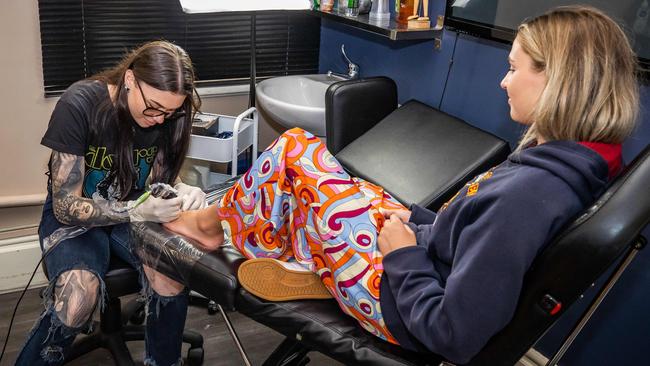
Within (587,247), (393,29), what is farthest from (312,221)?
(393,29)

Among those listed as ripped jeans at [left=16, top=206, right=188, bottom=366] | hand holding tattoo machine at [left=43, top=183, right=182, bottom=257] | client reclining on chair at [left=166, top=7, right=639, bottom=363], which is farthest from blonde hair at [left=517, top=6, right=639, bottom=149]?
ripped jeans at [left=16, top=206, right=188, bottom=366]

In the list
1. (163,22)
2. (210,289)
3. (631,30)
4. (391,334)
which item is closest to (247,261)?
(210,289)

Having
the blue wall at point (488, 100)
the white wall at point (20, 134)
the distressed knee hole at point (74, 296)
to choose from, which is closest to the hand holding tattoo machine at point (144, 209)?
the distressed knee hole at point (74, 296)

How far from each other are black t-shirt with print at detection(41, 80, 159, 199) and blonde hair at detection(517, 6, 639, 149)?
44.8 inches

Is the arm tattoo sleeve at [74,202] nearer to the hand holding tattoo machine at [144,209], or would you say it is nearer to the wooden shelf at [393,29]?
the hand holding tattoo machine at [144,209]

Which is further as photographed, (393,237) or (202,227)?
(202,227)

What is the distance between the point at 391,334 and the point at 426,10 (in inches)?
54.1

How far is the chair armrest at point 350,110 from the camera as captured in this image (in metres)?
2.17

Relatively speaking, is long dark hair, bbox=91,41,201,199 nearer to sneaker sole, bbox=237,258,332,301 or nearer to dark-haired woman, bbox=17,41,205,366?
dark-haired woman, bbox=17,41,205,366

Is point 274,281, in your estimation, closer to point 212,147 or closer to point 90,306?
point 90,306

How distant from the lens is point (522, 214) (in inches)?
40.5

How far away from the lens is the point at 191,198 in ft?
5.76

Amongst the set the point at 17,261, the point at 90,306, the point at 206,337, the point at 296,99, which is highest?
the point at 296,99

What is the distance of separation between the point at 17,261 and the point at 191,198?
43.2 inches
